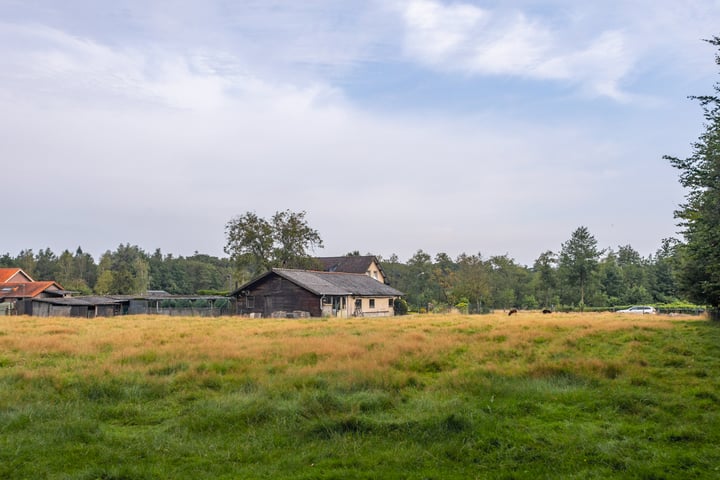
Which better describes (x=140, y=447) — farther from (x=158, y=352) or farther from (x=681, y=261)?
(x=681, y=261)

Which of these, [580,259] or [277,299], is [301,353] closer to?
[277,299]

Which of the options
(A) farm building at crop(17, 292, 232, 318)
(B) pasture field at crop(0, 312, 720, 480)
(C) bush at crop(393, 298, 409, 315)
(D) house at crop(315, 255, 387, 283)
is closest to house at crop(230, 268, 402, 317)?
(A) farm building at crop(17, 292, 232, 318)

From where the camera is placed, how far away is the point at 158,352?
17344 mm

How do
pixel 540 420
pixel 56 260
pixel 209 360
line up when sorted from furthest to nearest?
pixel 56 260 < pixel 209 360 < pixel 540 420

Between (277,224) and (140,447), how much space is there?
217ft

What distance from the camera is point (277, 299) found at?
159 ft

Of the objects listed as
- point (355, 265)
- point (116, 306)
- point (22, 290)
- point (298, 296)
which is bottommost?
point (116, 306)

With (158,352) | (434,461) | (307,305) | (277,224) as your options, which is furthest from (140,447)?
(277,224)

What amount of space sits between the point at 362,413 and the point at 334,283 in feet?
141

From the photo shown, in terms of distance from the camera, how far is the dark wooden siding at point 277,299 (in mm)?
46656

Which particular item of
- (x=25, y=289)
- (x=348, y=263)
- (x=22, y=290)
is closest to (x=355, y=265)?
(x=348, y=263)

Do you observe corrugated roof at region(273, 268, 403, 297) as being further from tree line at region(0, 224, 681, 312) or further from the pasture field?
the pasture field

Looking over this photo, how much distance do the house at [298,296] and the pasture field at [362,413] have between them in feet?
94.0

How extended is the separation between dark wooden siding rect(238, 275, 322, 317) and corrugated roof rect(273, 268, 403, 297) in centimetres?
70
